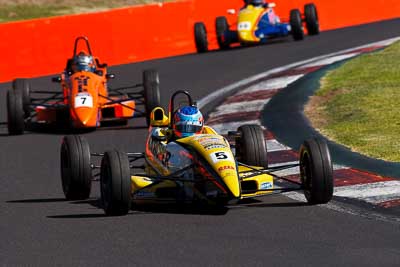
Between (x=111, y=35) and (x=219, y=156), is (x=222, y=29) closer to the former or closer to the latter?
(x=111, y=35)

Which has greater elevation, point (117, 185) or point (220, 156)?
point (220, 156)

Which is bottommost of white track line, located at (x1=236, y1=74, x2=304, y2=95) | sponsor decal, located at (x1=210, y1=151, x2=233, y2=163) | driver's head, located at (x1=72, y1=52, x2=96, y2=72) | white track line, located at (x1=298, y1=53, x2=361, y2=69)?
sponsor decal, located at (x1=210, y1=151, x2=233, y2=163)

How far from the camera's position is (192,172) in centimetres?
1232

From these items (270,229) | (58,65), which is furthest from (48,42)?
(270,229)

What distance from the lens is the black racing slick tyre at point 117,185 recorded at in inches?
460

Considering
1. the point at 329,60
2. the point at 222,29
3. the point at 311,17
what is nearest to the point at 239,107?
the point at 329,60

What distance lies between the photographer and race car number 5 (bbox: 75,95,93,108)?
62.1ft

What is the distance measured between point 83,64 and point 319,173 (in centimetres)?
904

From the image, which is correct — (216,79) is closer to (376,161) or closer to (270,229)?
(376,161)

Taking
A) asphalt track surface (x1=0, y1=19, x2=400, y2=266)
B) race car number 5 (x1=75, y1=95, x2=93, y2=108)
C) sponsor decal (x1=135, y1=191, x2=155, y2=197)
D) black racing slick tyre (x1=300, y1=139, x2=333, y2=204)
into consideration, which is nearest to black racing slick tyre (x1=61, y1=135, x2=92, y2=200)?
asphalt track surface (x1=0, y1=19, x2=400, y2=266)

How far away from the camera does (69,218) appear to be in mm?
12031

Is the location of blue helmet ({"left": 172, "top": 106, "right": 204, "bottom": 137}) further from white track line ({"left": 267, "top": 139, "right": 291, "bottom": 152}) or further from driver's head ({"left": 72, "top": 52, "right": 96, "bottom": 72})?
driver's head ({"left": 72, "top": 52, "right": 96, "bottom": 72})

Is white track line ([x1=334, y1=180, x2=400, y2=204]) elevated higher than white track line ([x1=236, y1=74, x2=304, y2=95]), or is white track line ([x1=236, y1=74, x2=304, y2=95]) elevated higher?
white track line ([x1=236, y1=74, x2=304, y2=95])

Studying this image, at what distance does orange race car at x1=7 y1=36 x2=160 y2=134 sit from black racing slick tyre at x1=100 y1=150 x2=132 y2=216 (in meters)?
6.77
